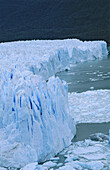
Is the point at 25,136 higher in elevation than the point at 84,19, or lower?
lower

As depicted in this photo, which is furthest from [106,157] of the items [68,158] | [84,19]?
[84,19]

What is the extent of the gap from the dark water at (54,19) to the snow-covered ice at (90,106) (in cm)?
2197

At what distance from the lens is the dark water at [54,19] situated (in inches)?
1133

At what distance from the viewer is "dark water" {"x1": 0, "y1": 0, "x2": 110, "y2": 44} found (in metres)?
28.8

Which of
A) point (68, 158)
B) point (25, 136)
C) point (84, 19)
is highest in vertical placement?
point (84, 19)

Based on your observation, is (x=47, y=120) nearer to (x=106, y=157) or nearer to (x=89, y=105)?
(x=106, y=157)

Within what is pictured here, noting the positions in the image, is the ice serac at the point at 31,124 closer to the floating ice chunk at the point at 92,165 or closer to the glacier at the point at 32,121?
the glacier at the point at 32,121

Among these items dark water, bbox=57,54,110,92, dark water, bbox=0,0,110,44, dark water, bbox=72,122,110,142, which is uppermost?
dark water, bbox=0,0,110,44

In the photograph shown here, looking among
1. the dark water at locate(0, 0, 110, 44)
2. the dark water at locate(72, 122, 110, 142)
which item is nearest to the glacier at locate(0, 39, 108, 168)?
the dark water at locate(72, 122, 110, 142)

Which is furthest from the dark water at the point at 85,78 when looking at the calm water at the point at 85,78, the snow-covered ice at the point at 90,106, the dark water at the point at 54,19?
the dark water at the point at 54,19

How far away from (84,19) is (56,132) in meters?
28.4

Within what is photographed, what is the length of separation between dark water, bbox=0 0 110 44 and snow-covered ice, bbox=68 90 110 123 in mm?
21972

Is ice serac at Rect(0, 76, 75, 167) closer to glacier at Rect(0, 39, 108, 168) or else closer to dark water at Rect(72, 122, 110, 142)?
glacier at Rect(0, 39, 108, 168)

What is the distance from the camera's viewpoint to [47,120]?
11.3 ft
